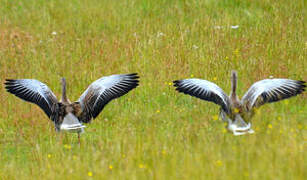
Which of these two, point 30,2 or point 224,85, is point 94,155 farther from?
point 30,2

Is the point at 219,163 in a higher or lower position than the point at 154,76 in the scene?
lower

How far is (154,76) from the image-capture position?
10.9m

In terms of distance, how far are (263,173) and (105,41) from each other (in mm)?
7964

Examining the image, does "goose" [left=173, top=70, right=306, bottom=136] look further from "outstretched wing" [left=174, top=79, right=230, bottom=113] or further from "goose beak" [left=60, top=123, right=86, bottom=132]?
"goose beak" [left=60, top=123, right=86, bottom=132]

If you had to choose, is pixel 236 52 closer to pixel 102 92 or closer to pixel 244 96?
pixel 244 96

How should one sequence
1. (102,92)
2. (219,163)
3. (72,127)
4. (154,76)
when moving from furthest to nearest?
(154,76), (102,92), (72,127), (219,163)

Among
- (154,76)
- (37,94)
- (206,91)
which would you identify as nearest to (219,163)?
(206,91)

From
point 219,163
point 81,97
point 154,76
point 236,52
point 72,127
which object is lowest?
point 219,163

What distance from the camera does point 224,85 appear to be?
10.3m

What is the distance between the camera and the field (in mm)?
Result: 6215

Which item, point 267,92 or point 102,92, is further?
point 102,92

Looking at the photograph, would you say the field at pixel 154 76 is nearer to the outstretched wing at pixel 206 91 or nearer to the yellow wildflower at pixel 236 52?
the yellow wildflower at pixel 236 52

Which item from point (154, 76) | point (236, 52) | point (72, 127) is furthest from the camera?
point (236, 52)

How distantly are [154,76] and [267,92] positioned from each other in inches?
139
